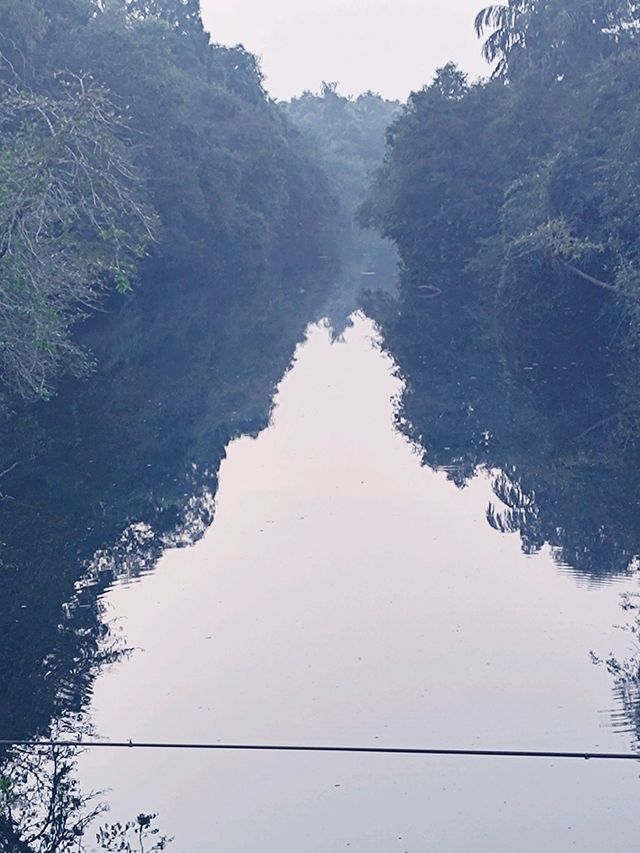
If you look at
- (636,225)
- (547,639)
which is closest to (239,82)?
(636,225)

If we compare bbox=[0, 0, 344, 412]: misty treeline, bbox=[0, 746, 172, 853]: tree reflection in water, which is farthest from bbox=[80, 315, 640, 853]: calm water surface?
bbox=[0, 0, 344, 412]: misty treeline

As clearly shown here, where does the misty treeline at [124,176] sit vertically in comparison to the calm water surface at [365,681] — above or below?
above

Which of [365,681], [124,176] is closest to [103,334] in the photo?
[124,176]

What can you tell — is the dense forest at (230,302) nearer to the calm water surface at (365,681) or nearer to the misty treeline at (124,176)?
the misty treeline at (124,176)

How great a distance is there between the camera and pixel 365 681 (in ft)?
30.9

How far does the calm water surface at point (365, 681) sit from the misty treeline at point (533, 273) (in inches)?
46.6

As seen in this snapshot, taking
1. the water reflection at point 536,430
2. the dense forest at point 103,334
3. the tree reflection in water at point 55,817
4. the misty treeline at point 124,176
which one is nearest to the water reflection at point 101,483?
the dense forest at point 103,334

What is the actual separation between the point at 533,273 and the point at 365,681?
19102 millimetres

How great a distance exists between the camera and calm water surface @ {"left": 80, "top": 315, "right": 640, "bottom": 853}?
24.3ft

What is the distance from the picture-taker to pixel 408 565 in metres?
12.2

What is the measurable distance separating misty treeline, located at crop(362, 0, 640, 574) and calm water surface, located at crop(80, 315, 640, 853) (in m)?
1.18

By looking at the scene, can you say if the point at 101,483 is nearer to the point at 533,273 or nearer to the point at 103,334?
the point at 533,273

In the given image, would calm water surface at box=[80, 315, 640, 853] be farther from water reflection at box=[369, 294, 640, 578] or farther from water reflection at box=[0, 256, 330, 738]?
water reflection at box=[369, 294, 640, 578]

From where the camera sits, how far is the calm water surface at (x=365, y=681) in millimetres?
7414
